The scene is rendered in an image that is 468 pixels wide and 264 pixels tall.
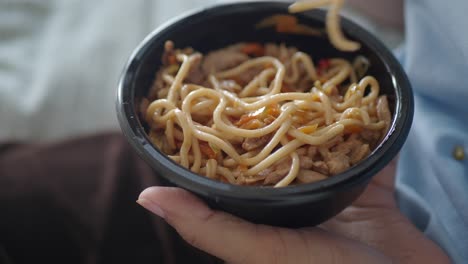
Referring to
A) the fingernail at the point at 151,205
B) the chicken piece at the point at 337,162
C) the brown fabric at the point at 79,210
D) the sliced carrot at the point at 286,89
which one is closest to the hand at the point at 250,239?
the fingernail at the point at 151,205

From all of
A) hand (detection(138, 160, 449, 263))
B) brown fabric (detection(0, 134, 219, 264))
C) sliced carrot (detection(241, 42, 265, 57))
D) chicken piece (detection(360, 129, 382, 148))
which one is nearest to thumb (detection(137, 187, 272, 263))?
hand (detection(138, 160, 449, 263))

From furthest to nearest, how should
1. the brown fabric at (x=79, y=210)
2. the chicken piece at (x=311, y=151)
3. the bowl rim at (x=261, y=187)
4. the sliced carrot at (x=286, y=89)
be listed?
the brown fabric at (x=79, y=210)
the sliced carrot at (x=286, y=89)
the chicken piece at (x=311, y=151)
the bowl rim at (x=261, y=187)

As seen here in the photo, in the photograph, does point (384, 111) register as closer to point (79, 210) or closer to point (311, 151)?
point (311, 151)

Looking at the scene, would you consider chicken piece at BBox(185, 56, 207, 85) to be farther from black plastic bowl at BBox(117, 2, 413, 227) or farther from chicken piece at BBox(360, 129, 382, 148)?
chicken piece at BBox(360, 129, 382, 148)

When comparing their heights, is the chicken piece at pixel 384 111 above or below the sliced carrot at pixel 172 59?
below

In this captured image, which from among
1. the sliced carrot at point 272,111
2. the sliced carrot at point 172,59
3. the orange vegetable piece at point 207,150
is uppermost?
the sliced carrot at point 172,59

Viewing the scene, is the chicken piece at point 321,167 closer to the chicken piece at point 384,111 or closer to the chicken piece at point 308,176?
the chicken piece at point 308,176

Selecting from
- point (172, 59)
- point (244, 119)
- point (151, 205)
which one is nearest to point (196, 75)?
point (172, 59)
